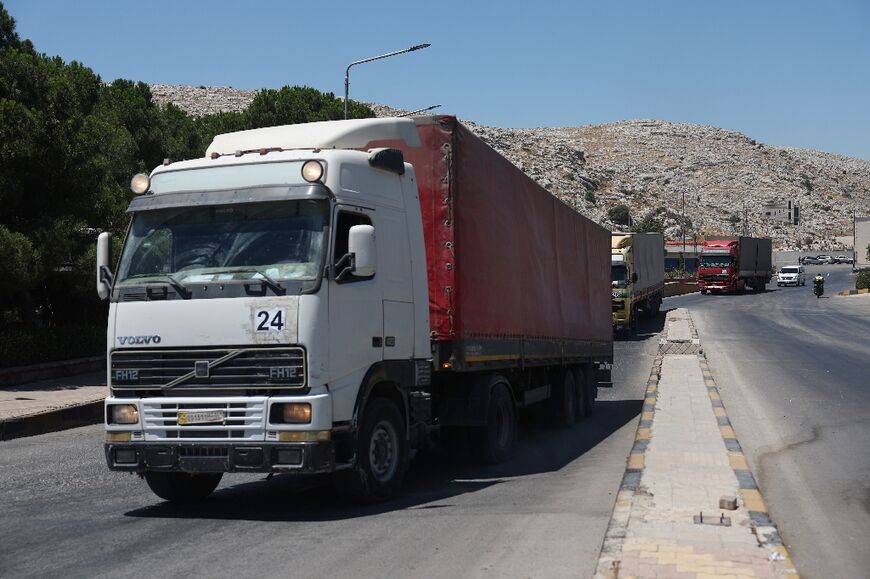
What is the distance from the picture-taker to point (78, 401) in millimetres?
16047

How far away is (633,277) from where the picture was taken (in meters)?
36.9

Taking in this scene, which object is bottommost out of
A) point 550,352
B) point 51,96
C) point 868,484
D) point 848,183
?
point 868,484

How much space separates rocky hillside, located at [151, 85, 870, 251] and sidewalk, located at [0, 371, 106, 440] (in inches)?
4465

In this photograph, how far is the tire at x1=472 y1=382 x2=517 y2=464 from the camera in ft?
35.1

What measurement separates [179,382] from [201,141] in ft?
83.0

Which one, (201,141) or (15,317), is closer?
(15,317)

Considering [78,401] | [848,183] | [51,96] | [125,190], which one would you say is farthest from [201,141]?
[848,183]

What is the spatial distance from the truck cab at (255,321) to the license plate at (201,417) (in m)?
0.01

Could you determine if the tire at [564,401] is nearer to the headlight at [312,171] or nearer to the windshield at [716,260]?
the headlight at [312,171]

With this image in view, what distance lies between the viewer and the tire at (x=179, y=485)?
28.4 feet

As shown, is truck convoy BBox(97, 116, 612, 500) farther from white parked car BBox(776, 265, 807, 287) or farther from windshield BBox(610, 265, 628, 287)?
white parked car BBox(776, 265, 807, 287)

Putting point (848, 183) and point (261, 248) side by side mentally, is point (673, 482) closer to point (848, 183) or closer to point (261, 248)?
point (261, 248)

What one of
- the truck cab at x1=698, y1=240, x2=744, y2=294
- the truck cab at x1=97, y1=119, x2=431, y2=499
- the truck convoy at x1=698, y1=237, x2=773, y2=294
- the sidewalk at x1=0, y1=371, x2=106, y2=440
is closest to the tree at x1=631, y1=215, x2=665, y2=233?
the truck convoy at x1=698, y1=237, x2=773, y2=294

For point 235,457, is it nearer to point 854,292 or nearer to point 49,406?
point 49,406
